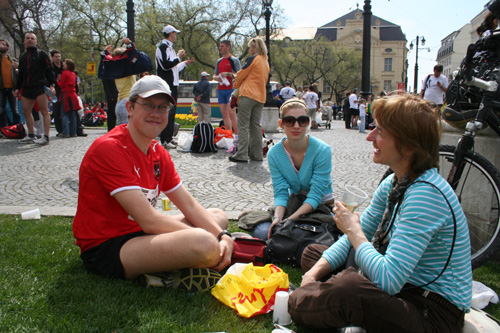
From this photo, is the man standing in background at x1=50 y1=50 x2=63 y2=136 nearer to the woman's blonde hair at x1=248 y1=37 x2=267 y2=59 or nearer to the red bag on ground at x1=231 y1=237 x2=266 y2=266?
the woman's blonde hair at x1=248 y1=37 x2=267 y2=59

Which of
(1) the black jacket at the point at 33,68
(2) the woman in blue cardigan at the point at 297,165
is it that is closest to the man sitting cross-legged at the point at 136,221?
(2) the woman in blue cardigan at the point at 297,165

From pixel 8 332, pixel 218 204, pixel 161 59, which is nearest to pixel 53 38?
pixel 161 59

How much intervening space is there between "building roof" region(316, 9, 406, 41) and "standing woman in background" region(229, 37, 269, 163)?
78.6 metres

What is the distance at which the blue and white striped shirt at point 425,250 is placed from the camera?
195cm

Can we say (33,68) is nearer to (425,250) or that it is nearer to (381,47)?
(425,250)

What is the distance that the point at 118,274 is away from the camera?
2.83m

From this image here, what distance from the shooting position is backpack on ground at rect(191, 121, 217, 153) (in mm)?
9234

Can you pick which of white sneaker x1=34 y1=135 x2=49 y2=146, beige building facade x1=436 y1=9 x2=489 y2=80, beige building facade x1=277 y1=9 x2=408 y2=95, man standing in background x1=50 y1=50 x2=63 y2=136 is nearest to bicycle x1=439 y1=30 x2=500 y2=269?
white sneaker x1=34 y1=135 x2=49 y2=146

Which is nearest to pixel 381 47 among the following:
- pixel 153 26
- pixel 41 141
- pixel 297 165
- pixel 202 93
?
pixel 153 26

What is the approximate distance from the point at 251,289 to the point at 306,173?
1.57 m

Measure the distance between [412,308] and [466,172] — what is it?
1725mm

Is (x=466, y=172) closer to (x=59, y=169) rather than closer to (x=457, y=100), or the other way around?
(x=457, y=100)

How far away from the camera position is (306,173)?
3.93m

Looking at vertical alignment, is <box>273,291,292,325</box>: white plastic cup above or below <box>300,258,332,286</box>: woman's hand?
below
